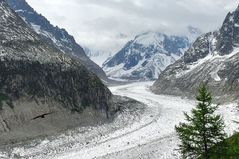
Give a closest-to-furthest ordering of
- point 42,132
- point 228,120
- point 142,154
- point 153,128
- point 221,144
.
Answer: point 221,144 → point 142,154 → point 42,132 → point 153,128 → point 228,120

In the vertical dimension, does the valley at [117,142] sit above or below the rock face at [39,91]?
below

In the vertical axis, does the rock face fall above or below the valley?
above

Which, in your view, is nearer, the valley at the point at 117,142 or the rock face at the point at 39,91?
the valley at the point at 117,142

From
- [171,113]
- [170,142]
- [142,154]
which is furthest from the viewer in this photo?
[171,113]

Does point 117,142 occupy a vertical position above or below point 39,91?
below

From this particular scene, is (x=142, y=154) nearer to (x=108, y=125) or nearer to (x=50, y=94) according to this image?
(x=108, y=125)

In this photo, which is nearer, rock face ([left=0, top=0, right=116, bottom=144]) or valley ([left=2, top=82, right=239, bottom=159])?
valley ([left=2, top=82, right=239, bottom=159])

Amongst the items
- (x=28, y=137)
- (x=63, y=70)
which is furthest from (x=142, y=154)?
(x=63, y=70)

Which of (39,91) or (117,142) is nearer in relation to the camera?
(117,142)
